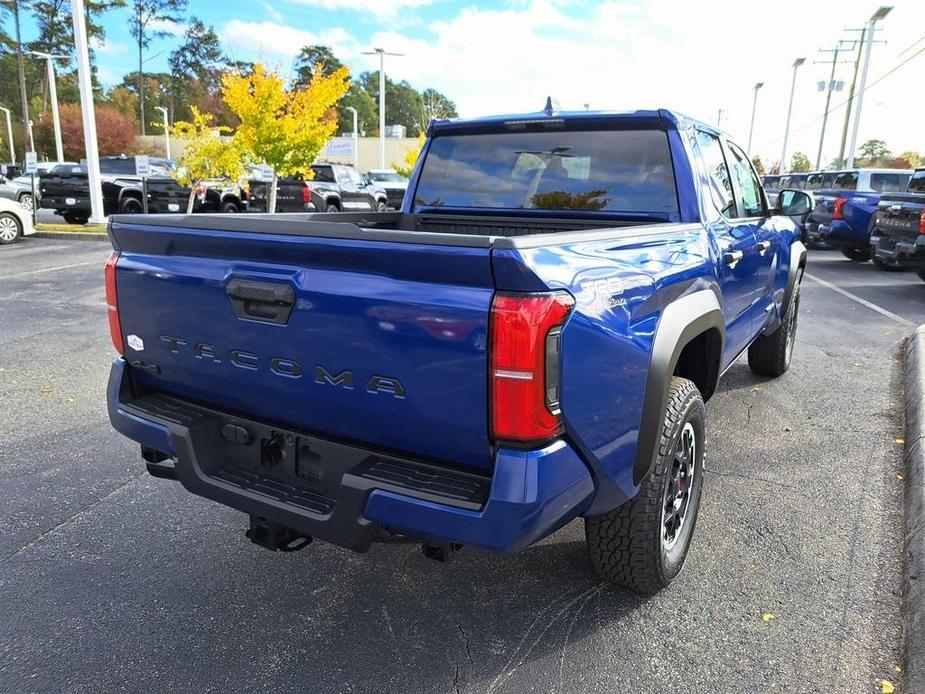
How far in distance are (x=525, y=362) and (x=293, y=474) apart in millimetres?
1030

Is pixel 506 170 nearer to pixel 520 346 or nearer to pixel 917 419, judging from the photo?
pixel 520 346

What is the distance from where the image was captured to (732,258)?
12.0 ft

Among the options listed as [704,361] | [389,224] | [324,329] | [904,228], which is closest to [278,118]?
[904,228]

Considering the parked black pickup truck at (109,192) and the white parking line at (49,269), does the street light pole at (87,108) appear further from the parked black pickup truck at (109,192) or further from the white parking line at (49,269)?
the white parking line at (49,269)

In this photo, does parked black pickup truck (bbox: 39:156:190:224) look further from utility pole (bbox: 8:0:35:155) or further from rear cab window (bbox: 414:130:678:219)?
utility pole (bbox: 8:0:35:155)

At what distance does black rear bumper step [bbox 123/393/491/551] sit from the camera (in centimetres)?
210

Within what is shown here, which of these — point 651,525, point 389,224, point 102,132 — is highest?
point 102,132

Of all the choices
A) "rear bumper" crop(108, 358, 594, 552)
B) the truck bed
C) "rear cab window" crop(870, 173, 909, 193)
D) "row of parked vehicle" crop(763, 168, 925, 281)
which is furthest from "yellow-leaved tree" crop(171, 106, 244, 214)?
"rear bumper" crop(108, 358, 594, 552)

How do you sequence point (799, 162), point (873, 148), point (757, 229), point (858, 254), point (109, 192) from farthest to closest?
1. point (799, 162)
2. point (873, 148)
3. point (109, 192)
4. point (858, 254)
5. point (757, 229)

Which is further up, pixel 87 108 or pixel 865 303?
pixel 87 108

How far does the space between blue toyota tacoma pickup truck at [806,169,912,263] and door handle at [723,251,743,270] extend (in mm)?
11658

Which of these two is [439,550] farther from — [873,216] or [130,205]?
[130,205]

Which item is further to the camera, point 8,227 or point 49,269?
point 8,227

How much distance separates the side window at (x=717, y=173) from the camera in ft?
A: 12.3
